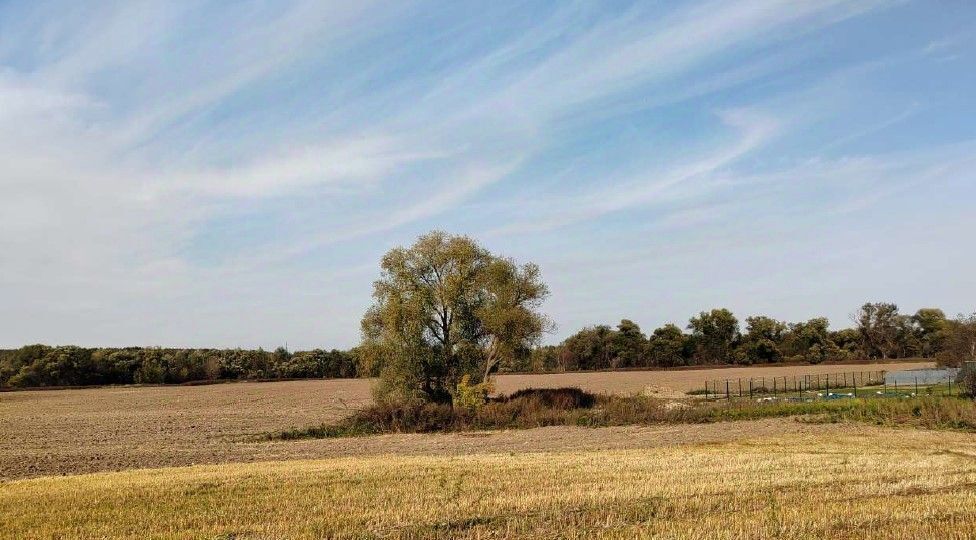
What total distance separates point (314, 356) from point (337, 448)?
114688mm

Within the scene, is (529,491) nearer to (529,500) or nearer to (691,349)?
(529,500)

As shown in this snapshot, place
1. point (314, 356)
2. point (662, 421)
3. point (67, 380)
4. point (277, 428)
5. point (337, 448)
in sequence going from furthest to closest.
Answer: point (314, 356)
point (67, 380)
point (277, 428)
point (662, 421)
point (337, 448)

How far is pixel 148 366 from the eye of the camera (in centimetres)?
11869

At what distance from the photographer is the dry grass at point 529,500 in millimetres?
12219

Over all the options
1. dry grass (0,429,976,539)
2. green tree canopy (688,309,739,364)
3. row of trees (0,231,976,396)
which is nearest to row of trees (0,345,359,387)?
row of trees (0,231,976,396)

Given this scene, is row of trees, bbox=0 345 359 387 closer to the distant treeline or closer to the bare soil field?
the distant treeline

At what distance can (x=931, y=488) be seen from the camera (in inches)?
614

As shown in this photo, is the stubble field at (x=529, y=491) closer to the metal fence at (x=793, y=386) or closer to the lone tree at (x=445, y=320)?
the lone tree at (x=445, y=320)

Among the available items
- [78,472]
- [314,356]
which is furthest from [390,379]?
[314,356]

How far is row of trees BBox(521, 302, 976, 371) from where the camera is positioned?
493 feet

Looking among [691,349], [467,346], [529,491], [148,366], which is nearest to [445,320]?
[467,346]

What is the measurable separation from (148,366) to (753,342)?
368ft

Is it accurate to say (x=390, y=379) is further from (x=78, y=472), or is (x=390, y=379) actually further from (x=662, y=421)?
(x=78, y=472)

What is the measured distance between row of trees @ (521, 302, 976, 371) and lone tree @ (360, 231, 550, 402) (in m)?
98.3
